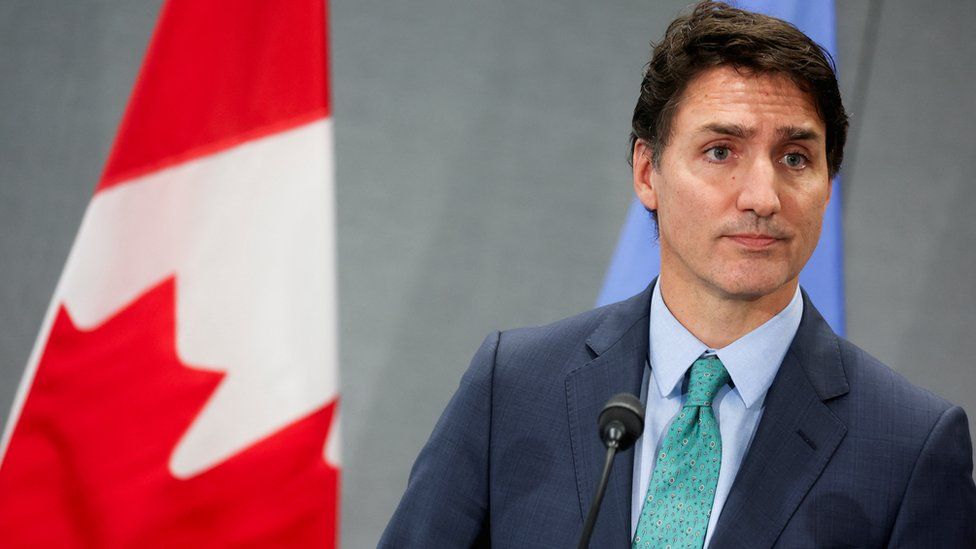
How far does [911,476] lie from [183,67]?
1647 millimetres

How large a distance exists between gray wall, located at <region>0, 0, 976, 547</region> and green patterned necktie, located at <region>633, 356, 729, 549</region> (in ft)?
5.08

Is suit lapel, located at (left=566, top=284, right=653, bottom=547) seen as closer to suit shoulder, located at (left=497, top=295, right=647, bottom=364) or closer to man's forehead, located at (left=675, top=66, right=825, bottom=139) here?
suit shoulder, located at (left=497, top=295, right=647, bottom=364)

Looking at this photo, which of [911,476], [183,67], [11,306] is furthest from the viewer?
[11,306]

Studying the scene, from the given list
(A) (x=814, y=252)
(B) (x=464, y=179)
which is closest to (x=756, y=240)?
(A) (x=814, y=252)

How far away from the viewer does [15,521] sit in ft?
6.79

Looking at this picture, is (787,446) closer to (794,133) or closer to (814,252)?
(794,133)

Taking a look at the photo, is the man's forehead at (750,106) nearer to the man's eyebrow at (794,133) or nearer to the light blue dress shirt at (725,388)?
the man's eyebrow at (794,133)

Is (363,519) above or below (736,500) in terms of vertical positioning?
below

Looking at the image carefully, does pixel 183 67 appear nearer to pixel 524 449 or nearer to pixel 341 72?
pixel 341 72

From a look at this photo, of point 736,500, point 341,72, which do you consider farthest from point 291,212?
point 736,500

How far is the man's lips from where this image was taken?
1262 millimetres

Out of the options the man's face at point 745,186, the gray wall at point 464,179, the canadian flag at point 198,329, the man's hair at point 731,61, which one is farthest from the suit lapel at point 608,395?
the gray wall at point 464,179

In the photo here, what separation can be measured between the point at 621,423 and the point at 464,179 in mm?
1811

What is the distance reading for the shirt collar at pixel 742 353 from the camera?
130 cm
